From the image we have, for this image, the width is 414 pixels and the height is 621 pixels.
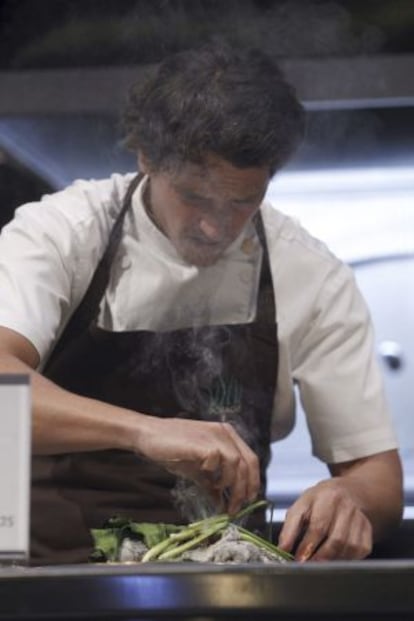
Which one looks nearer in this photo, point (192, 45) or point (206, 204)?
point (206, 204)

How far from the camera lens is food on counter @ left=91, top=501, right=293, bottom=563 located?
1198 mm

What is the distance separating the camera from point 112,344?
1.66 metres

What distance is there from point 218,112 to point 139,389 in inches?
13.3

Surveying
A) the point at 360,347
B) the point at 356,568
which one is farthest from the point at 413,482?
the point at 356,568

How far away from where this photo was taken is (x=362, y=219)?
1.81 meters

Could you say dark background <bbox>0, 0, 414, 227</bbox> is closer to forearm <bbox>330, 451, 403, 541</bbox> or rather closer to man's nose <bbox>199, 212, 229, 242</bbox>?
man's nose <bbox>199, 212, 229, 242</bbox>

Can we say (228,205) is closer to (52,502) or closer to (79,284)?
(79,284)

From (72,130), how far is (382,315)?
48 centimetres

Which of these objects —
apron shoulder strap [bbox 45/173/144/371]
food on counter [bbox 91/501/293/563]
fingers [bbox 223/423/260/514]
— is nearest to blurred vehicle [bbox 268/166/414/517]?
apron shoulder strap [bbox 45/173/144/371]

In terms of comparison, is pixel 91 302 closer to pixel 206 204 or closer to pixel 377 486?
pixel 206 204

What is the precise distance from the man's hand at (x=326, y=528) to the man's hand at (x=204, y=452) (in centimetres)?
9

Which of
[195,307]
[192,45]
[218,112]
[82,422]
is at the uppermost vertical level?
[192,45]

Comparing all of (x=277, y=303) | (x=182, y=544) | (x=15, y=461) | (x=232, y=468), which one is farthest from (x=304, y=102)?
(x=15, y=461)

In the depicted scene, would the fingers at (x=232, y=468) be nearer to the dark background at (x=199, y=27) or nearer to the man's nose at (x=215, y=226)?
the man's nose at (x=215, y=226)
